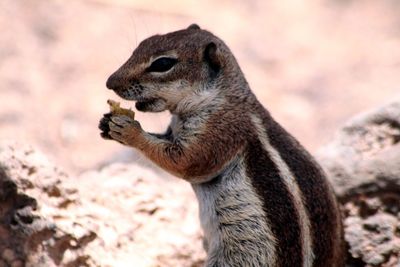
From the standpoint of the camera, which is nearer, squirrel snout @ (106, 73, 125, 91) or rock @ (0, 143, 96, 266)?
squirrel snout @ (106, 73, 125, 91)

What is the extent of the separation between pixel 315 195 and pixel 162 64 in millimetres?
899

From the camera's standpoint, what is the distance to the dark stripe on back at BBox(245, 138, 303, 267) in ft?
12.1

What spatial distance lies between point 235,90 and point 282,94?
375 centimetres

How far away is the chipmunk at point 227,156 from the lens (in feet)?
12.2

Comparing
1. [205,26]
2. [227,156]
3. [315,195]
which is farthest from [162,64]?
[205,26]

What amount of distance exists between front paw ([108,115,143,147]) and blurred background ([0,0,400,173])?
2700 mm

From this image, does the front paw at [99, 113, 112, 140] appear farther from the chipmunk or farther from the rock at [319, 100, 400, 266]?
the rock at [319, 100, 400, 266]

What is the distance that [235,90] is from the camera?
404 centimetres

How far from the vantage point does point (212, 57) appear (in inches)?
157

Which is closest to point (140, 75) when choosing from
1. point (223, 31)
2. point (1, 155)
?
Answer: point (1, 155)

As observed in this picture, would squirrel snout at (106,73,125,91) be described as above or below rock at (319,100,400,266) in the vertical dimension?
below

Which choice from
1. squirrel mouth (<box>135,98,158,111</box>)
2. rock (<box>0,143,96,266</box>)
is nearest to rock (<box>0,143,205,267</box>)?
rock (<box>0,143,96,266</box>)

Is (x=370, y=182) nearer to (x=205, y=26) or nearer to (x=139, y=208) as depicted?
(x=139, y=208)

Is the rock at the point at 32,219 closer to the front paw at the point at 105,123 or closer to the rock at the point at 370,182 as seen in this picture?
the front paw at the point at 105,123
